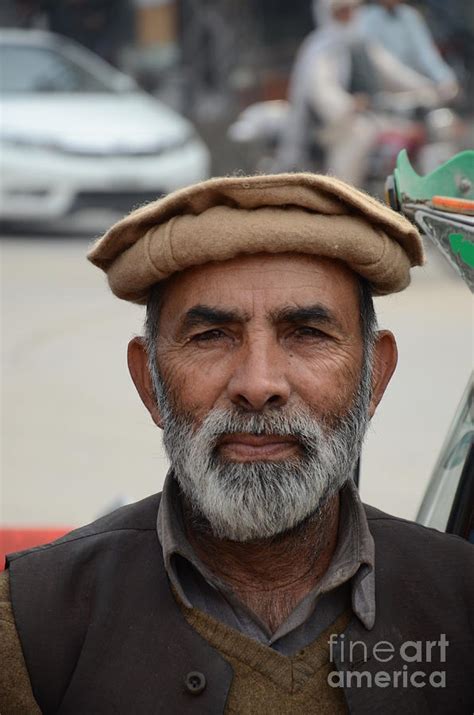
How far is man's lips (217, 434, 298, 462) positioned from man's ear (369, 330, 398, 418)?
0.24m

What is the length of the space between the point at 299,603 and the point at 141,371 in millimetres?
481

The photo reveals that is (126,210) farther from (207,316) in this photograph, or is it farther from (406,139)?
(207,316)

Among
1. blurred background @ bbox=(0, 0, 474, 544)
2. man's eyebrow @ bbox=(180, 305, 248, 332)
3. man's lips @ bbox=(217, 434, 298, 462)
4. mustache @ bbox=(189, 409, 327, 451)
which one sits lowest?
man's lips @ bbox=(217, 434, 298, 462)

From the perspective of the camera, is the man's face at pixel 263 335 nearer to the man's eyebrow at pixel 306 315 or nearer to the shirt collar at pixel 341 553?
the man's eyebrow at pixel 306 315

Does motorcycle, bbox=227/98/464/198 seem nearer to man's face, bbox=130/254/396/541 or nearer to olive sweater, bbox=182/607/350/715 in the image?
man's face, bbox=130/254/396/541

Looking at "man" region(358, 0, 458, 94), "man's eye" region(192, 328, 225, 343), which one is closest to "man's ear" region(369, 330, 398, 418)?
"man's eye" region(192, 328, 225, 343)

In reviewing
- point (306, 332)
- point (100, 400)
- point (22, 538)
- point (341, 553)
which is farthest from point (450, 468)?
point (100, 400)

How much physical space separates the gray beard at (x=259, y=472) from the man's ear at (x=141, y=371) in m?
Answer: 0.14

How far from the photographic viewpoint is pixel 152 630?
2.14 metres

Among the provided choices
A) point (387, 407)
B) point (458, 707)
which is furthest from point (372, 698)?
point (387, 407)

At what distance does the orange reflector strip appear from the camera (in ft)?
7.48

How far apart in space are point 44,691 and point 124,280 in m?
0.65

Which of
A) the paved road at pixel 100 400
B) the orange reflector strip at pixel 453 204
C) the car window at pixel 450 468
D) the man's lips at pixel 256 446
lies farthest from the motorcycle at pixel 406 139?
the man's lips at pixel 256 446

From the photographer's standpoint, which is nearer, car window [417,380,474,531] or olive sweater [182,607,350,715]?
olive sweater [182,607,350,715]
